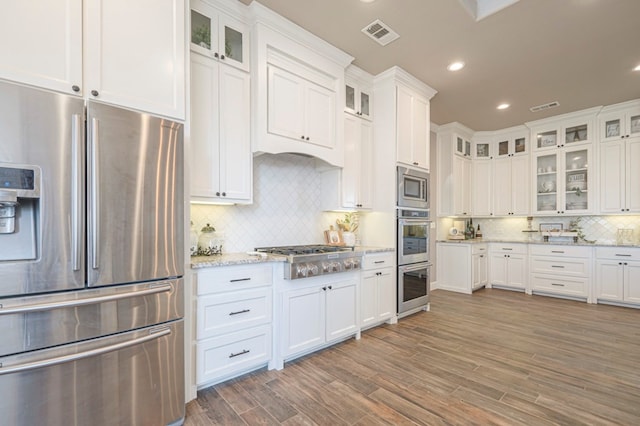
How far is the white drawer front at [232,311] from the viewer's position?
205cm

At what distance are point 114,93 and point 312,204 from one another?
217cm

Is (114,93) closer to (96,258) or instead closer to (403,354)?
(96,258)

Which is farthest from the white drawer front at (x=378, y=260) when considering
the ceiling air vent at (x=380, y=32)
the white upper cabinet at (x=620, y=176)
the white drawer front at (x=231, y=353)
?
the white upper cabinet at (x=620, y=176)

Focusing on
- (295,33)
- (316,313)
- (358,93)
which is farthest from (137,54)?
(358,93)

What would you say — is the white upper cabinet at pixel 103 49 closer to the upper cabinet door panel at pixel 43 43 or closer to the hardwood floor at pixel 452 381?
the upper cabinet door panel at pixel 43 43

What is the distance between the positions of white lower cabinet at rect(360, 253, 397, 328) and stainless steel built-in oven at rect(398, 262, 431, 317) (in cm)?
12

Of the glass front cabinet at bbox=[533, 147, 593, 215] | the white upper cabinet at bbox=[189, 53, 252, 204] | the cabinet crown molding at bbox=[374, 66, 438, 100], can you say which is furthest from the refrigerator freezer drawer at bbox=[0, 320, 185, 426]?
the glass front cabinet at bbox=[533, 147, 593, 215]

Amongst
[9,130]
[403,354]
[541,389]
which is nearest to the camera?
[9,130]

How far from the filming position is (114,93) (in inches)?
64.9

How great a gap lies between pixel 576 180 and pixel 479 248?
193 centimetres

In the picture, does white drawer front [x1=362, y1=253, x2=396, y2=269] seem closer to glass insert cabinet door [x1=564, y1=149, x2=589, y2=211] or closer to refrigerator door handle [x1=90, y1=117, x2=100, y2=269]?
refrigerator door handle [x1=90, y1=117, x2=100, y2=269]

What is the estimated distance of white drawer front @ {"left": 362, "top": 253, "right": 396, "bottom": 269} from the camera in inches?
Result: 127

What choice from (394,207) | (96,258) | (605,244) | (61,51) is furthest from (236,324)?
(605,244)

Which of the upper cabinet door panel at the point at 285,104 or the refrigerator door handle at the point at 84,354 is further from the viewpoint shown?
the upper cabinet door panel at the point at 285,104
